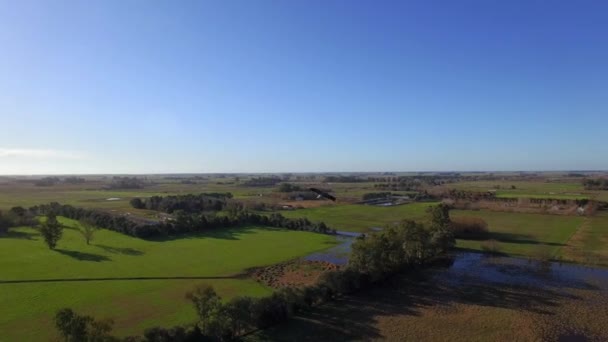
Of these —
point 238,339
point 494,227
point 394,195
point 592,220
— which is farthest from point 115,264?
point 394,195

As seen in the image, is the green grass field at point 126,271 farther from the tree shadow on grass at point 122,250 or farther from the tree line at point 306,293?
the tree line at point 306,293

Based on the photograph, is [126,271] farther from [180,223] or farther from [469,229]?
[469,229]

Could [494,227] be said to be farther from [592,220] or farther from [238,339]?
[238,339]

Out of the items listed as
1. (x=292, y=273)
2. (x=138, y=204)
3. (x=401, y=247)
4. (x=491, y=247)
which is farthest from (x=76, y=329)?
(x=138, y=204)

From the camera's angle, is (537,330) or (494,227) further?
(494,227)

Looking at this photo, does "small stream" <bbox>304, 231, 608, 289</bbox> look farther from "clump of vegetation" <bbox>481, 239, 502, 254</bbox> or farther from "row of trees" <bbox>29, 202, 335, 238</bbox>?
"row of trees" <bbox>29, 202, 335, 238</bbox>

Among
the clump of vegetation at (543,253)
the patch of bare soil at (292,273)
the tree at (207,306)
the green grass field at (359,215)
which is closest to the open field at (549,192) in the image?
the green grass field at (359,215)
